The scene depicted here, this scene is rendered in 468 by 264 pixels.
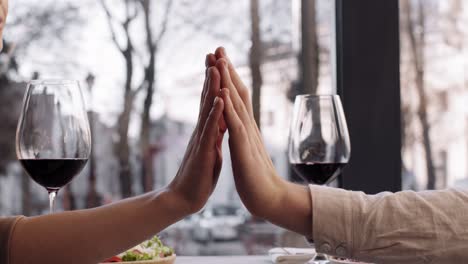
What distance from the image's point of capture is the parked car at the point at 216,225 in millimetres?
2867

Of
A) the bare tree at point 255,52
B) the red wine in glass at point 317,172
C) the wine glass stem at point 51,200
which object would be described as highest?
the bare tree at point 255,52

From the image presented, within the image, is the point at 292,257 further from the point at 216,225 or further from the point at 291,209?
the point at 216,225

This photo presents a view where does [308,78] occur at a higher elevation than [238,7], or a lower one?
lower

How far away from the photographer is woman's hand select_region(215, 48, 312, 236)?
3.41ft

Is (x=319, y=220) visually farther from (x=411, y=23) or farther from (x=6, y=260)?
(x=411, y=23)

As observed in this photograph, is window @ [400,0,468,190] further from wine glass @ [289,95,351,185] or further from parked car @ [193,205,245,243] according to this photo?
wine glass @ [289,95,351,185]

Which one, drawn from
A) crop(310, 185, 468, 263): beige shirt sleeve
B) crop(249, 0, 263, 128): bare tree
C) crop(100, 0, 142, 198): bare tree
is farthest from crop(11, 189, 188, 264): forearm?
crop(100, 0, 142, 198): bare tree

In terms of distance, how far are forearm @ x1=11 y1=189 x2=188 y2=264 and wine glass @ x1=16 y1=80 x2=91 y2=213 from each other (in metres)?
0.14

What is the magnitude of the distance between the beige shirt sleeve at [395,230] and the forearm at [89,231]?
229 mm

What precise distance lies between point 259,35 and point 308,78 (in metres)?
0.26

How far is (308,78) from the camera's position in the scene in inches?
106

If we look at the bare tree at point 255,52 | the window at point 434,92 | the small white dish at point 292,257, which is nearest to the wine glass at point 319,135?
the small white dish at point 292,257

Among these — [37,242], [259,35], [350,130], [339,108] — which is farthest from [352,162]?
[37,242]

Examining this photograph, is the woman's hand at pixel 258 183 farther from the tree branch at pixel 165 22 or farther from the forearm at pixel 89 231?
the tree branch at pixel 165 22
